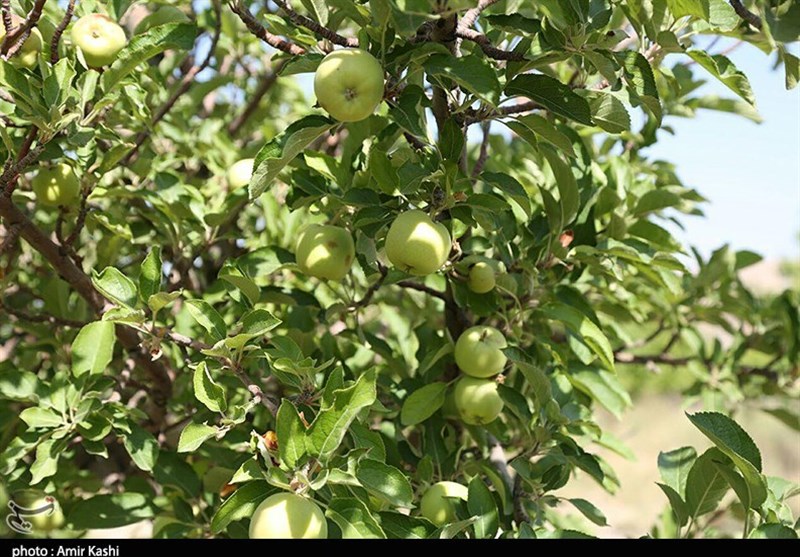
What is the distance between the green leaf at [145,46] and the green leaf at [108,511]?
0.80m

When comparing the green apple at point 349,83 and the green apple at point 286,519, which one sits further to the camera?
the green apple at point 349,83

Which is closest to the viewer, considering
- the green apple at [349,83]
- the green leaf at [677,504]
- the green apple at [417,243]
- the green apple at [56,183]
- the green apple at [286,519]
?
the green apple at [286,519]

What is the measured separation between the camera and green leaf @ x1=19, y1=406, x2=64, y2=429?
1.34 meters

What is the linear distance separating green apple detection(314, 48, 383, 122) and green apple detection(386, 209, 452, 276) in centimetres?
19

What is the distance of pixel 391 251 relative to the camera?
3.96 feet

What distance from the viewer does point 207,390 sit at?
1.14 meters

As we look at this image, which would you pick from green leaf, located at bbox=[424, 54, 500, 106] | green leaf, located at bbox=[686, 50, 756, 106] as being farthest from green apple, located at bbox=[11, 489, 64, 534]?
green leaf, located at bbox=[686, 50, 756, 106]

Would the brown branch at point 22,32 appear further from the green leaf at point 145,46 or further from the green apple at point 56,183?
the green apple at point 56,183

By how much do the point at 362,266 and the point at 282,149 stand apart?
0.33m

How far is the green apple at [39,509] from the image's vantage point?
1570 millimetres

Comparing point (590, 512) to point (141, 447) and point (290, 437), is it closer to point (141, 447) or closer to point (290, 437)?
Answer: point (290, 437)

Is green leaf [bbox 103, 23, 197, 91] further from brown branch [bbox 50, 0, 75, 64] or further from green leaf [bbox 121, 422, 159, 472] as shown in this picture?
green leaf [bbox 121, 422, 159, 472]

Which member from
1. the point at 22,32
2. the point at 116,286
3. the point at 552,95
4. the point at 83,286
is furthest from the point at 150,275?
the point at 552,95

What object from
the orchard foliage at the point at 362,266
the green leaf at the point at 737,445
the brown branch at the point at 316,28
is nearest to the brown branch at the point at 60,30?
the orchard foliage at the point at 362,266
